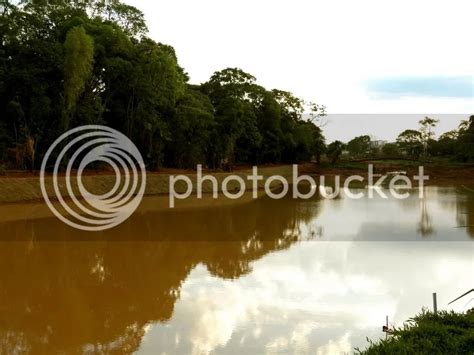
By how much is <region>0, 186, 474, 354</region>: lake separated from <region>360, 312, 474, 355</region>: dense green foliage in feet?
2.80

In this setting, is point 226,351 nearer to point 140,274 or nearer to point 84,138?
point 140,274

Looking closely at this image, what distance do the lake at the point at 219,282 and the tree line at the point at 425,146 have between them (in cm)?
3656

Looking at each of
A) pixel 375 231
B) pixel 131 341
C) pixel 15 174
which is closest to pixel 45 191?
pixel 15 174

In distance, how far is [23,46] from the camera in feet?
69.5

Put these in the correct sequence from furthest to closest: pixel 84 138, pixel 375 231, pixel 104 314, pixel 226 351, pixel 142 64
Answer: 1. pixel 142 64
2. pixel 84 138
3. pixel 375 231
4. pixel 104 314
5. pixel 226 351

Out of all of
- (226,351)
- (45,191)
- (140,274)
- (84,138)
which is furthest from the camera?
(84,138)

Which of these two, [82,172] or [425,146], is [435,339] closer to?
[82,172]

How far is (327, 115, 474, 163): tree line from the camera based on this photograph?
47.8m

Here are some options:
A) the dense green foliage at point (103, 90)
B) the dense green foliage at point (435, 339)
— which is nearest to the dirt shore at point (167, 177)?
the dense green foliage at point (103, 90)

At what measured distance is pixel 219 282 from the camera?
8211 millimetres

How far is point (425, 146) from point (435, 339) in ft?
213

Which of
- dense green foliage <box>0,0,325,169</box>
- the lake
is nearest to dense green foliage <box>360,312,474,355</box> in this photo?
the lake

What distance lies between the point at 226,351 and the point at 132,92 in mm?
21793

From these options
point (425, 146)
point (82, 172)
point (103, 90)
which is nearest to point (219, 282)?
point (82, 172)
